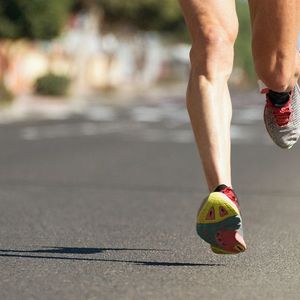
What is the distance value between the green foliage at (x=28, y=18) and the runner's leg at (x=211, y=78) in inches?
1389

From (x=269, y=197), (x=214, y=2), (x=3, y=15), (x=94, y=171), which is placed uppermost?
(x=214, y=2)

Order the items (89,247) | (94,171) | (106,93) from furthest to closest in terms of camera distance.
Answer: (106,93), (94,171), (89,247)

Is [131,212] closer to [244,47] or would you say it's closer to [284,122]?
[284,122]

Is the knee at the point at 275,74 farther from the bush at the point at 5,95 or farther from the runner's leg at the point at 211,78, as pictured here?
the bush at the point at 5,95

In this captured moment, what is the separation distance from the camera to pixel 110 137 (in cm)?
1873

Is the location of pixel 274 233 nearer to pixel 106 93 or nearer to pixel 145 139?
pixel 145 139

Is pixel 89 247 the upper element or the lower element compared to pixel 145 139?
upper

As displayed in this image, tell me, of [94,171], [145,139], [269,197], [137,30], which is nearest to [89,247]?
[269,197]

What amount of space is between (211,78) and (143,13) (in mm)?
54353

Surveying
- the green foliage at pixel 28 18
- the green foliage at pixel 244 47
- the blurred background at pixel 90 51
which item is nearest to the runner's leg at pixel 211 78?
the blurred background at pixel 90 51

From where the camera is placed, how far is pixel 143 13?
58969 mm

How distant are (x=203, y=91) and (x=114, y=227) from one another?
2022mm

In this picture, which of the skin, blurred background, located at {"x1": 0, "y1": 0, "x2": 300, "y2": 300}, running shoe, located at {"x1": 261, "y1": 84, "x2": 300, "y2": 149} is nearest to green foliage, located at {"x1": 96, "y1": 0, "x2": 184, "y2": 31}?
blurred background, located at {"x1": 0, "y1": 0, "x2": 300, "y2": 300}

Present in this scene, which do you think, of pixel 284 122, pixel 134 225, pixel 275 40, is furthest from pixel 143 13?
pixel 275 40
